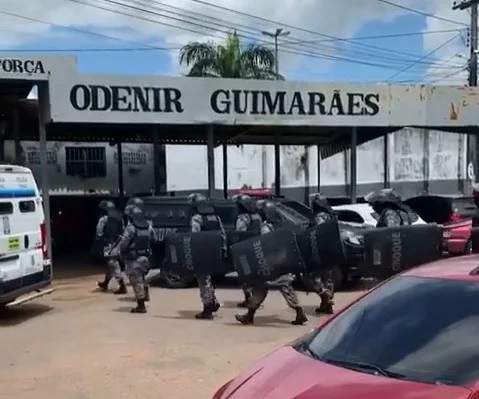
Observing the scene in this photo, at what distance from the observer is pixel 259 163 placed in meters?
37.2

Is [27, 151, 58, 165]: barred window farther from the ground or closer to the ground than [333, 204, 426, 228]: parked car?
farther from the ground

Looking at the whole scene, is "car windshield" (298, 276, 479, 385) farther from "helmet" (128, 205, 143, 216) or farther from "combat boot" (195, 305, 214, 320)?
"helmet" (128, 205, 143, 216)

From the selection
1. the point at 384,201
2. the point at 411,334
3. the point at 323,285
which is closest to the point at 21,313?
the point at 323,285

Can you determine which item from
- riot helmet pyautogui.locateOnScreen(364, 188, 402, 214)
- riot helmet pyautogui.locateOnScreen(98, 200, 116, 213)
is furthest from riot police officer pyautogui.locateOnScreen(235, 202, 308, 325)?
riot helmet pyautogui.locateOnScreen(98, 200, 116, 213)

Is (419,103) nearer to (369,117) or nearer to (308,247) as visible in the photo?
(369,117)

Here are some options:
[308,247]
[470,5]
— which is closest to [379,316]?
[308,247]

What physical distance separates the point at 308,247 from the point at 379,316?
7328 mm

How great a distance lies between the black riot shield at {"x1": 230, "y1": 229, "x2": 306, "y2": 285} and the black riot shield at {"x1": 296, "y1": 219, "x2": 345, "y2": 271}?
19.8 inches

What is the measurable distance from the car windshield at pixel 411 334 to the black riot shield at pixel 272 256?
248 inches

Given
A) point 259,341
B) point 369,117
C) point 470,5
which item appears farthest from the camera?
point 470,5

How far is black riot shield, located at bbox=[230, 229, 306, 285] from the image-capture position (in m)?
11.1

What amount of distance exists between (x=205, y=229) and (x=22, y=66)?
5.89m

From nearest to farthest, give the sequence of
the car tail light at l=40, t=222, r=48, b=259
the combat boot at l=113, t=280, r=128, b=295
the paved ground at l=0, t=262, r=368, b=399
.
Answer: the paved ground at l=0, t=262, r=368, b=399
the car tail light at l=40, t=222, r=48, b=259
the combat boot at l=113, t=280, r=128, b=295

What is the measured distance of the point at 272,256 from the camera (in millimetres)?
11180
